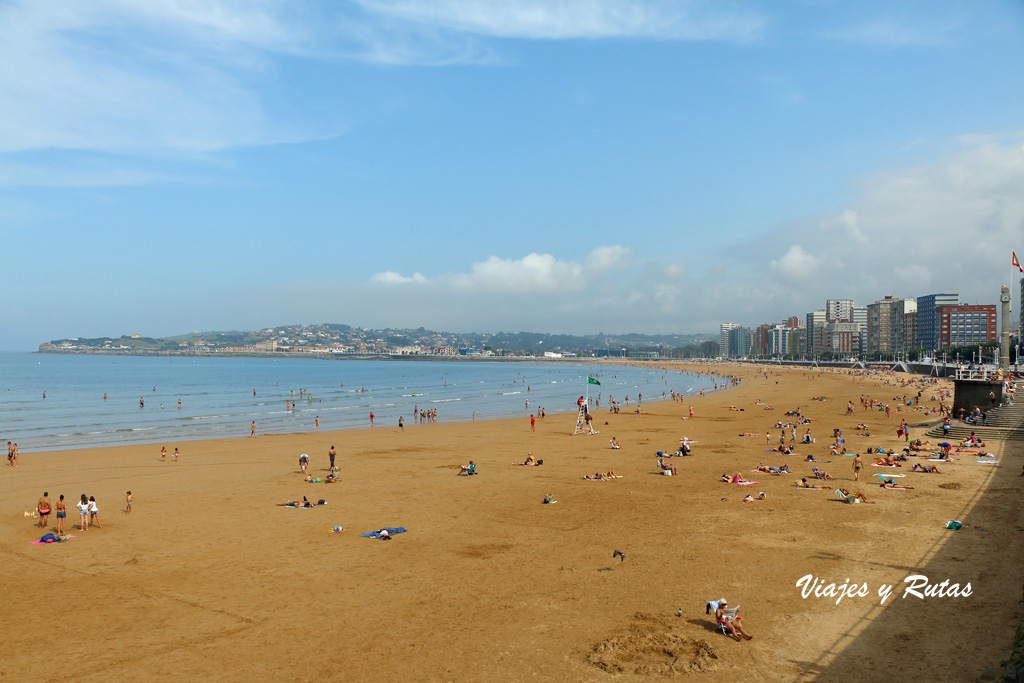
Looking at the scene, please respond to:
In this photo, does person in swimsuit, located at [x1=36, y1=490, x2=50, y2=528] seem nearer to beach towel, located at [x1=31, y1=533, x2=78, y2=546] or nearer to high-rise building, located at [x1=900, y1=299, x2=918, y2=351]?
beach towel, located at [x1=31, y1=533, x2=78, y2=546]

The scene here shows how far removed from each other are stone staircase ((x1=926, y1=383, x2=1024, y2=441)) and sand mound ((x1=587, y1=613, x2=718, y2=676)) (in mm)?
27263

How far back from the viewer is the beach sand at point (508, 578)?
31.0 feet

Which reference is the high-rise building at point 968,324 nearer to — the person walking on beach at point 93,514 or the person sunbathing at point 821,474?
the person sunbathing at point 821,474

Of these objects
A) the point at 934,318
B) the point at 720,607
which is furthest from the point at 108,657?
the point at 934,318

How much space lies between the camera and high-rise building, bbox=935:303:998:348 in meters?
172

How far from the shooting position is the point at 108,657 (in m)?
9.73

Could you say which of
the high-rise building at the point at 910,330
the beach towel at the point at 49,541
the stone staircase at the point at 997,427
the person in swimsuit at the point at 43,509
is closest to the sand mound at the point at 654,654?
the beach towel at the point at 49,541

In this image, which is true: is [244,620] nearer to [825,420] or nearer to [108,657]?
[108,657]

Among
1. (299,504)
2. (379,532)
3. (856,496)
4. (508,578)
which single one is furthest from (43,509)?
(856,496)

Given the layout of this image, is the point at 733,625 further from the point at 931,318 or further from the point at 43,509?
the point at 931,318

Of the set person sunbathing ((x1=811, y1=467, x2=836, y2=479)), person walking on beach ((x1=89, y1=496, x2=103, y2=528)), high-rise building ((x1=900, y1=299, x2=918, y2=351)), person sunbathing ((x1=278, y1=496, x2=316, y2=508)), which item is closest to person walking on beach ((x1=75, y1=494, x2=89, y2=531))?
person walking on beach ((x1=89, y1=496, x2=103, y2=528))

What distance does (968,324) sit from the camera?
174 m

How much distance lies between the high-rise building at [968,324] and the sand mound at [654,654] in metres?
201

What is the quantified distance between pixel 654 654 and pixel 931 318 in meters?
215
